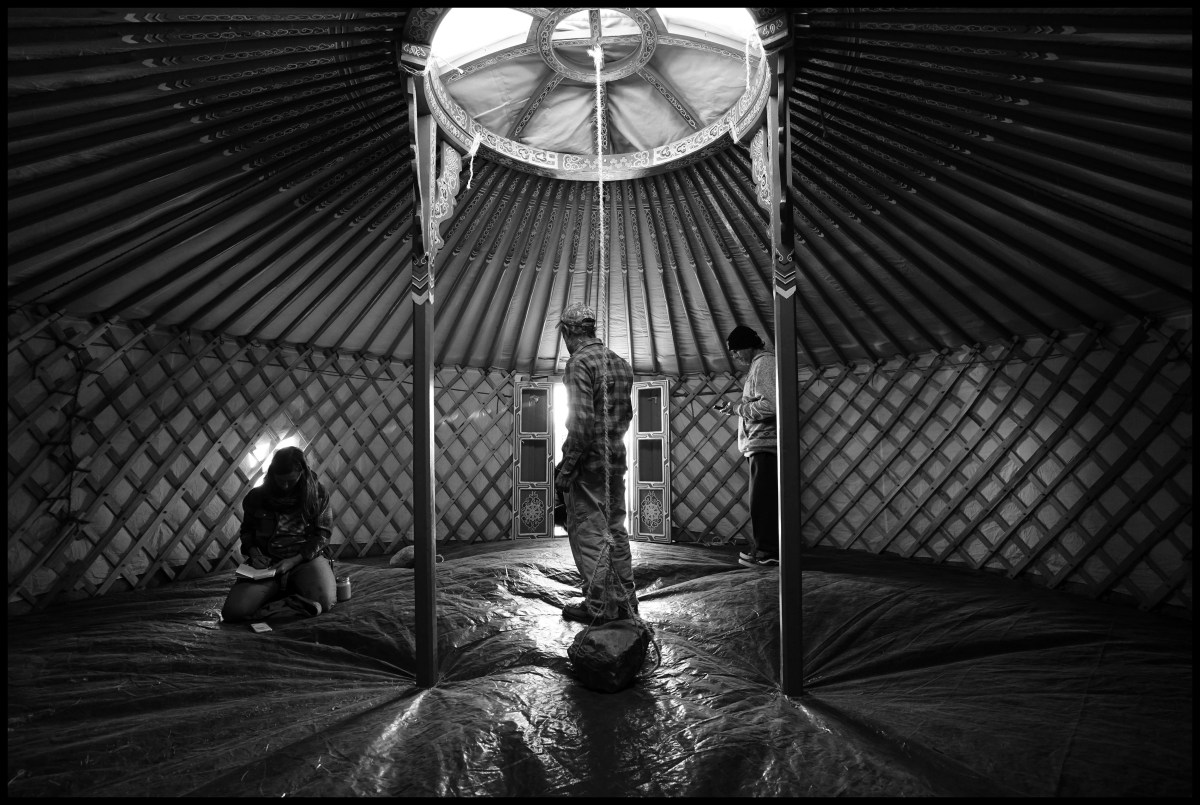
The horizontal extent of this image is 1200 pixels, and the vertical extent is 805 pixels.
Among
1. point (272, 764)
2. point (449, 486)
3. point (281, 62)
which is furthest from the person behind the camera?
point (449, 486)

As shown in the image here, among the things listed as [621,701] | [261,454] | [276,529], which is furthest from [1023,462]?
[261,454]

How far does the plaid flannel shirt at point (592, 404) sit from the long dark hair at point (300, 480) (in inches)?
43.7

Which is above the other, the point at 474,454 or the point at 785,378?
the point at 785,378

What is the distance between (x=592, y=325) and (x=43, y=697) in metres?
1.92

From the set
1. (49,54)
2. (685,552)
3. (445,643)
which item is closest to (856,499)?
(685,552)

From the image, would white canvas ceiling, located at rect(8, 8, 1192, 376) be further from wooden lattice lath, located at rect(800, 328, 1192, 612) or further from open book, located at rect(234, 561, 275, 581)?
open book, located at rect(234, 561, 275, 581)

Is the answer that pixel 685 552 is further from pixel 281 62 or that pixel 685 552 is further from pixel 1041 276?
pixel 281 62

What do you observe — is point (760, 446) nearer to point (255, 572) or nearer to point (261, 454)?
point (255, 572)

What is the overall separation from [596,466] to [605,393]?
259 mm

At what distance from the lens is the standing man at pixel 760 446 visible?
3.22 m

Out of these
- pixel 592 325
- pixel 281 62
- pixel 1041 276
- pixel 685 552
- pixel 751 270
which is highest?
pixel 281 62

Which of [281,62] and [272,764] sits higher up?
[281,62]

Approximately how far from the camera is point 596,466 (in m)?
2.20

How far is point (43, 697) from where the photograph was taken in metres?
1.68
